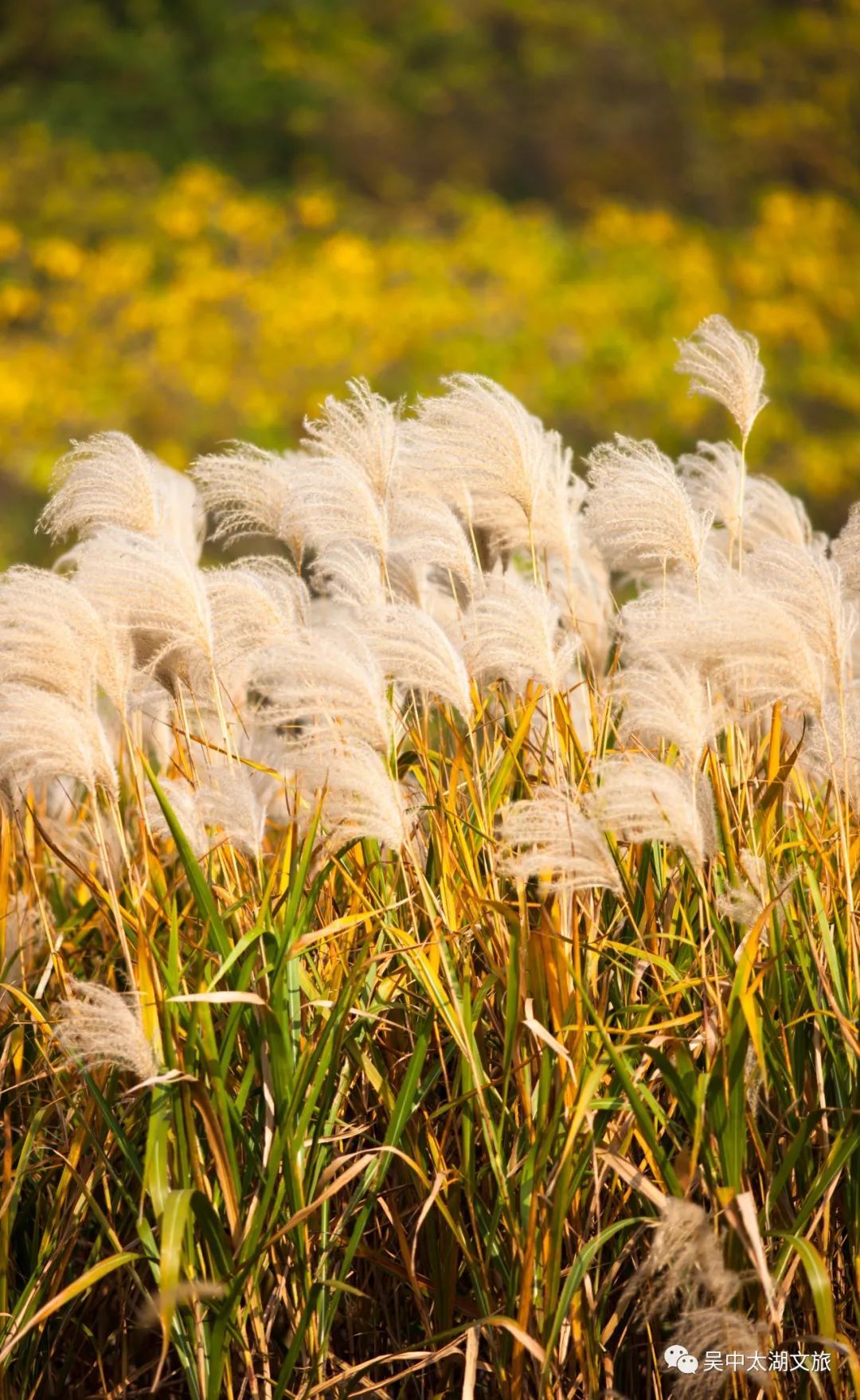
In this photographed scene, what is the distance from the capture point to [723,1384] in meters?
1.43

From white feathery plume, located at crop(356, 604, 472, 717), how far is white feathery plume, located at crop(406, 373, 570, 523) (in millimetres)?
287

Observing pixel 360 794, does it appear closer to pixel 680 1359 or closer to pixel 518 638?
pixel 518 638

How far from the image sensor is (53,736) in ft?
4.87

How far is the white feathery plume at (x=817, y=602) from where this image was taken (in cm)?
154

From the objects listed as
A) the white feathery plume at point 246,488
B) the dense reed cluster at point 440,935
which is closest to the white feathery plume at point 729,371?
the dense reed cluster at point 440,935

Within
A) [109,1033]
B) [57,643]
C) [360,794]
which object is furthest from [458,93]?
[109,1033]

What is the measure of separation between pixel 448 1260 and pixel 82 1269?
0.58 metres

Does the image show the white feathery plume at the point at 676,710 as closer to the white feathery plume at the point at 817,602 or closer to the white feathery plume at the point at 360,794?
the white feathery plume at the point at 817,602

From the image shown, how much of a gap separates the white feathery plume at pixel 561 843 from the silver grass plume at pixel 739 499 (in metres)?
0.71

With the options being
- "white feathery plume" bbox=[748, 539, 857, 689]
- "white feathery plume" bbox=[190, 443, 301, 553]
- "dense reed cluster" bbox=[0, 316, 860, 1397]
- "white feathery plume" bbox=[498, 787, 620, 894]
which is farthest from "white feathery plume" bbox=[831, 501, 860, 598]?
"white feathery plume" bbox=[190, 443, 301, 553]

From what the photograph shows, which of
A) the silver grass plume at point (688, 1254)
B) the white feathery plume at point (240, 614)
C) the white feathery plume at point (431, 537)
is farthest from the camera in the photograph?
the white feathery plume at point (431, 537)

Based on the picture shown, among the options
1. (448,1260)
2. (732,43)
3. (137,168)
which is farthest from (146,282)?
(448,1260)

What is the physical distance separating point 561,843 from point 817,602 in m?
0.45

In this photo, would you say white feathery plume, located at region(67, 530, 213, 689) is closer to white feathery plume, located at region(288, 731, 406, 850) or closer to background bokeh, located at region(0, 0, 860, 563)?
white feathery plume, located at region(288, 731, 406, 850)
